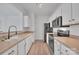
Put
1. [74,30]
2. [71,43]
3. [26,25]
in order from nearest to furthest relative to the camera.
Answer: [71,43] → [26,25] → [74,30]

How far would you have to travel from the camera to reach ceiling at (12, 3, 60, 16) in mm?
1228

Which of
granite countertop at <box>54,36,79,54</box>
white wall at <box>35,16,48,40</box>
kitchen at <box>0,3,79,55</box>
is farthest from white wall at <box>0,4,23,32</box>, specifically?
granite countertop at <box>54,36,79,54</box>

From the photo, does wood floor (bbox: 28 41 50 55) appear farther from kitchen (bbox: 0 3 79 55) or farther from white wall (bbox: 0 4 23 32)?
white wall (bbox: 0 4 23 32)

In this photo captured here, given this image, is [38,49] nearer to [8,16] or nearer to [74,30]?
[8,16]

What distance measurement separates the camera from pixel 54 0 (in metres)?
1.14

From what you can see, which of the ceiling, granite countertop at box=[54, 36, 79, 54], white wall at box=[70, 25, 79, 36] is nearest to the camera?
granite countertop at box=[54, 36, 79, 54]

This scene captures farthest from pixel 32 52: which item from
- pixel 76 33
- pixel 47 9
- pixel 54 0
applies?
pixel 76 33

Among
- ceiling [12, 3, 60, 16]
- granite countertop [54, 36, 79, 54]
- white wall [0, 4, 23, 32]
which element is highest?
ceiling [12, 3, 60, 16]

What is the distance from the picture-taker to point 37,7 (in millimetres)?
1299

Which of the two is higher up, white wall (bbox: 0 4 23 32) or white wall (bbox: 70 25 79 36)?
white wall (bbox: 0 4 23 32)

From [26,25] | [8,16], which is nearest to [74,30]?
[26,25]

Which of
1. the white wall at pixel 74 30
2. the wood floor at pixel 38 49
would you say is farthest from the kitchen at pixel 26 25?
the white wall at pixel 74 30

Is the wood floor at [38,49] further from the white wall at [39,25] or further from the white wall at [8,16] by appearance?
the white wall at [8,16]
